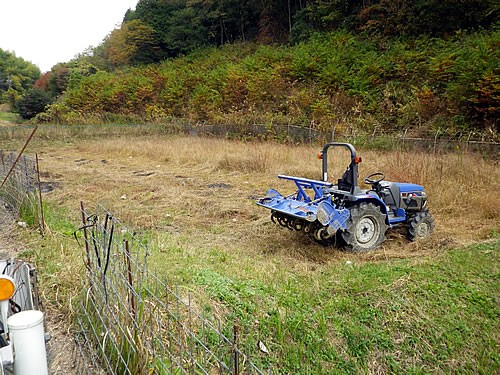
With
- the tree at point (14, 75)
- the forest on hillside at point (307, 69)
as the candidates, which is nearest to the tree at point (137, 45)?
the forest on hillside at point (307, 69)

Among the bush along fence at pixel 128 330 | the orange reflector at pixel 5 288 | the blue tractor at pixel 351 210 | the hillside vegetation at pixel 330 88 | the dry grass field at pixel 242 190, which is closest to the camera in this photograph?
the orange reflector at pixel 5 288

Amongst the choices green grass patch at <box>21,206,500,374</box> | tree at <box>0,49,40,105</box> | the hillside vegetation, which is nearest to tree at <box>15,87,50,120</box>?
the hillside vegetation

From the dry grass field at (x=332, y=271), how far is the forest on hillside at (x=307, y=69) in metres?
4.11

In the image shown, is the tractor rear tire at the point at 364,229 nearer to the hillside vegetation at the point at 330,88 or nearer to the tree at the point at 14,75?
the hillside vegetation at the point at 330,88

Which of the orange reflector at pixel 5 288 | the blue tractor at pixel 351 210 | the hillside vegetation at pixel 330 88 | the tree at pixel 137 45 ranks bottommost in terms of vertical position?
the blue tractor at pixel 351 210

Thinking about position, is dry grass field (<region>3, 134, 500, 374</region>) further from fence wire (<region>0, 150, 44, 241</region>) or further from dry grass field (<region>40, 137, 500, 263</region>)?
fence wire (<region>0, 150, 44, 241</region>)

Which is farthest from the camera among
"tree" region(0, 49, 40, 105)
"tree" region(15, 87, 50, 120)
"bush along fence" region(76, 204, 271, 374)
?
"tree" region(0, 49, 40, 105)

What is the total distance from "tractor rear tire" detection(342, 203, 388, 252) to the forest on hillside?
5670mm

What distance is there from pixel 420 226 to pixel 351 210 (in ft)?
3.99

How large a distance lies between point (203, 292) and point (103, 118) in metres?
20.6

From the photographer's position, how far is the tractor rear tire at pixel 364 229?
4.34 m

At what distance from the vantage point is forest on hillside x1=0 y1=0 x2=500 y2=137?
427 inches

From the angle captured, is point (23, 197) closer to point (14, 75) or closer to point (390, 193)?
point (390, 193)

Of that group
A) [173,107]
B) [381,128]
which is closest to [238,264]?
[381,128]
